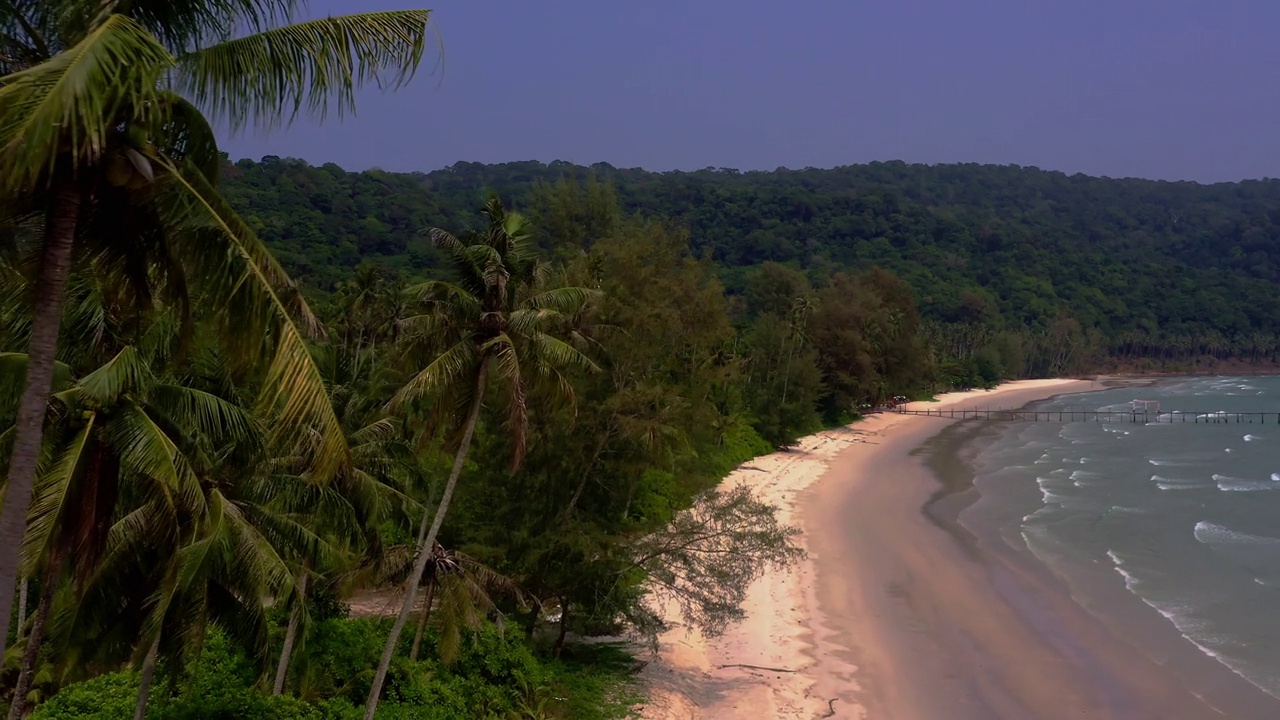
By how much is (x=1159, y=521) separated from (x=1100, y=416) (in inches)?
1857

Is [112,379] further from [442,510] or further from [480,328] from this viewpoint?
[442,510]

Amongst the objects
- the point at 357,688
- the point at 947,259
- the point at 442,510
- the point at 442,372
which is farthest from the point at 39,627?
the point at 947,259

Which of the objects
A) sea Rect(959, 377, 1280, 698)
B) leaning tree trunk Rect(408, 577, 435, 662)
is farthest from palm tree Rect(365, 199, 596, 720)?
sea Rect(959, 377, 1280, 698)

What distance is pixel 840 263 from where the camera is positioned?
143 m

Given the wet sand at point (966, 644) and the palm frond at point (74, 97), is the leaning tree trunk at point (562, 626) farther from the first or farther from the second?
the palm frond at point (74, 97)

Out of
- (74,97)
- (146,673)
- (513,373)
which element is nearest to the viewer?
(74,97)

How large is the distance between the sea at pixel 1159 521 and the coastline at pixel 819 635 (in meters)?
3.48

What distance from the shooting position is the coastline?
1672 cm

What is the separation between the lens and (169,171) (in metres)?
5.14

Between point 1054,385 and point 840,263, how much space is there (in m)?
37.5

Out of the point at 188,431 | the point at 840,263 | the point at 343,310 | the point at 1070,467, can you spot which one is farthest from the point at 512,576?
the point at 840,263

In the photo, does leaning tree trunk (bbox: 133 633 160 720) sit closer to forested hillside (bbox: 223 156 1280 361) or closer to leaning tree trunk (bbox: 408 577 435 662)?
leaning tree trunk (bbox: 408 577 435 662)

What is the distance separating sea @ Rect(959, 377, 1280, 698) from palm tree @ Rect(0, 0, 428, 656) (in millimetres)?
20116

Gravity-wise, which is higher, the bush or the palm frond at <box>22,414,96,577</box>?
the palm frond at <box>22,414,96,577</box>
